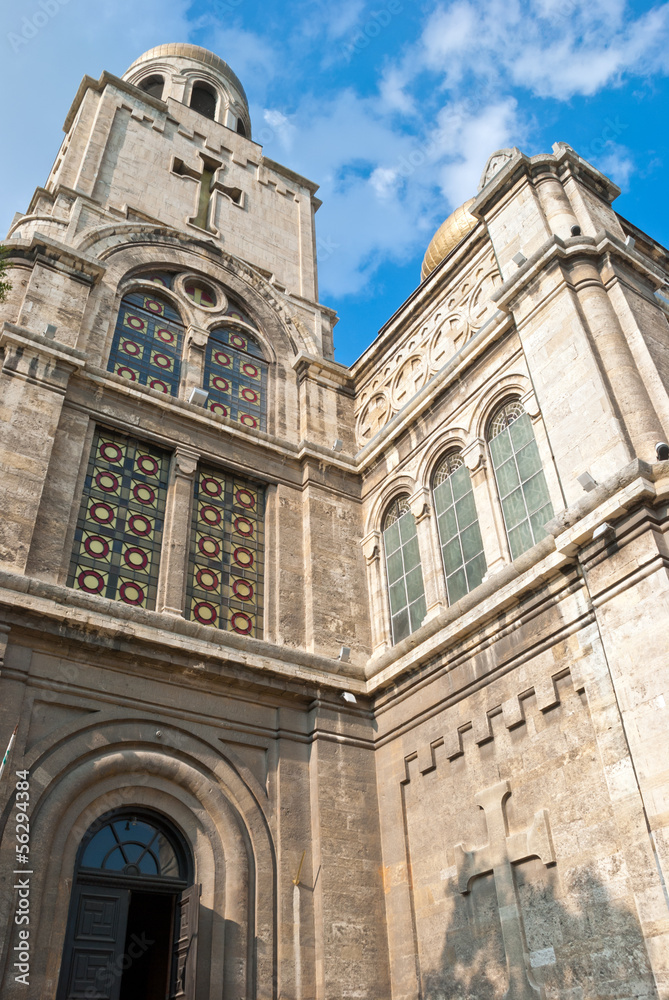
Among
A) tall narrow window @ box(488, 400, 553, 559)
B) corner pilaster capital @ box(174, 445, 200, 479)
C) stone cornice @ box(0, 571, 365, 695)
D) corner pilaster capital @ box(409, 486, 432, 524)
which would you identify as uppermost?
corner pilaster capital @ box(174, 445, 200, 479)

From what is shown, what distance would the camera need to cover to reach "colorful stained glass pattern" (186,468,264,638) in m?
13.5

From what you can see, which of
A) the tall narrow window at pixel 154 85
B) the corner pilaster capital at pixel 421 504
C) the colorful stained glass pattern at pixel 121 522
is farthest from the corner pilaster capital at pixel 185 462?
the tall narrow window at pixel 154 85

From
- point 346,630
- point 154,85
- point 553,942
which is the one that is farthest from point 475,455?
point 154,85

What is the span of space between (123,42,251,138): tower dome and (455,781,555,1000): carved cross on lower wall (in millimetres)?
22252

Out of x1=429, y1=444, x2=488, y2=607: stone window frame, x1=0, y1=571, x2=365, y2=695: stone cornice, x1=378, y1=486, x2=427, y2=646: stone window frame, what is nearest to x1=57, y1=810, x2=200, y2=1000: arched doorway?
x1=0, y1=571, x2=365, y2=695: stone cornice

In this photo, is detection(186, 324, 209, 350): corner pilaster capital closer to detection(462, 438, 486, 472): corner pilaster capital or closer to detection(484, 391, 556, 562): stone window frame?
detection(462, 438, 486, 472): corner pilaster capital

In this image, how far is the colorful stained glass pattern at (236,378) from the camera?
1647cm

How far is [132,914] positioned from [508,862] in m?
5.42

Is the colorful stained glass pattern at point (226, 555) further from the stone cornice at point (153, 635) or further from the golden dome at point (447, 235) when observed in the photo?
the golden dome at point (447, 235)

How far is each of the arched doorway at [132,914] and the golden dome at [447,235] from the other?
18.4m

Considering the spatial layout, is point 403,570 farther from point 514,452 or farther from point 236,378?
point 236,378

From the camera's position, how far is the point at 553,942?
9.01 metres

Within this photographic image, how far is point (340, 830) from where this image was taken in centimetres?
1181

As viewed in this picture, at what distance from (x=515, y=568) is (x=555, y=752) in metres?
2.39
